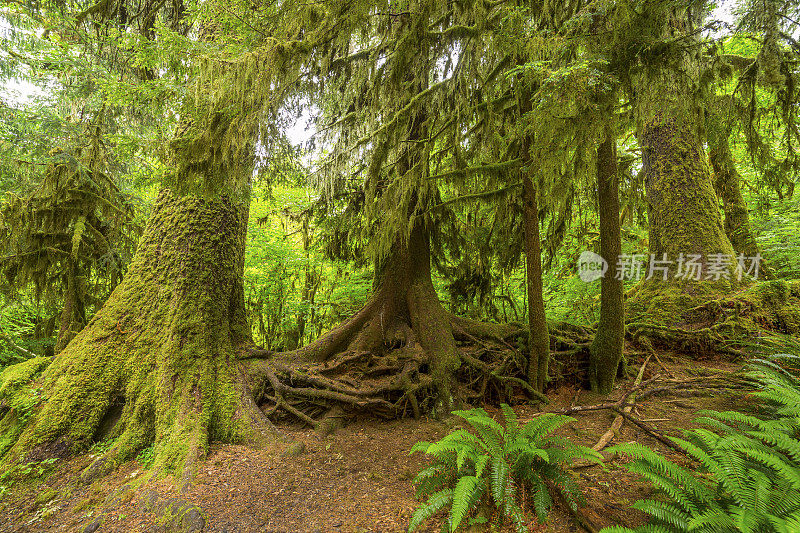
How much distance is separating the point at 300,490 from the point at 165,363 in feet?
7.94

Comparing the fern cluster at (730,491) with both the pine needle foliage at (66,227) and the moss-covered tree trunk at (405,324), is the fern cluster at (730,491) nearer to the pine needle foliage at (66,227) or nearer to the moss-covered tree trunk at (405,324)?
the moss-covered tree trunk at (405,324)

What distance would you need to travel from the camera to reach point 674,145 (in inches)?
282

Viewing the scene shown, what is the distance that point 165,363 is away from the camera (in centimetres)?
429

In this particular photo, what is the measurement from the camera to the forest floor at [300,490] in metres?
2.85

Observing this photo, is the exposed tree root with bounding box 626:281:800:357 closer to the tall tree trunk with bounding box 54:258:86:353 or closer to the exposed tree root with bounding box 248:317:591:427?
the exposed tree root with bounding box 248:317:591:427

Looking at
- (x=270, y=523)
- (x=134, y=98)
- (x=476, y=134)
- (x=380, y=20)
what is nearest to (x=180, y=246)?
(x=134, y=98)

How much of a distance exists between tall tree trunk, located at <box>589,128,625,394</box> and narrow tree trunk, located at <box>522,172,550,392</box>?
2.73 ft

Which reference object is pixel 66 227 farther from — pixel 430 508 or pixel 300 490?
pixel 430 508

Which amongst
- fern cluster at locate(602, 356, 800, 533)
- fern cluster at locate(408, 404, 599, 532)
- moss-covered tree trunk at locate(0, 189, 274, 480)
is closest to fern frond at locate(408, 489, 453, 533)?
fern cluster at locate(408, 404, 599, 532)

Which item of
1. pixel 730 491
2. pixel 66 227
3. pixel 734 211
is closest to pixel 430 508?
pixel 730 491

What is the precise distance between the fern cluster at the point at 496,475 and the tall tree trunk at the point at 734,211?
25.5 feet

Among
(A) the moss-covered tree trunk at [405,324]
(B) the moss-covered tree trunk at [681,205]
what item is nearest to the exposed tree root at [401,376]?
(A) the moss-covered tree trunk at [405,324]

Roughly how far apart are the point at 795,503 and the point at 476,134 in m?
4.62

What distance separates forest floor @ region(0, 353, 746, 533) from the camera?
2.85 m
